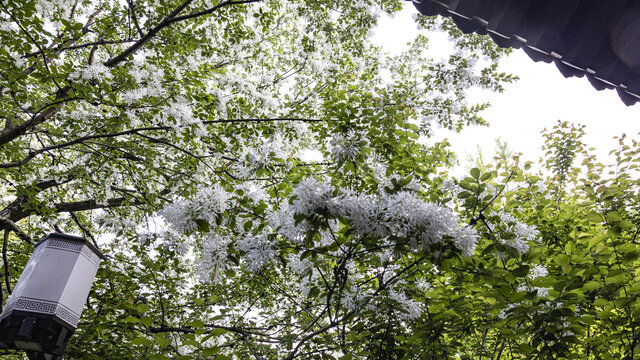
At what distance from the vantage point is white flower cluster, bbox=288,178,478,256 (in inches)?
63.6

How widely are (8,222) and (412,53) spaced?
26.1 feet

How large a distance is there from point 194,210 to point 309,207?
30.6 inches

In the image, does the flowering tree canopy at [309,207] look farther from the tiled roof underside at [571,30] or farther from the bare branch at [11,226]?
the tiled roof underside at [571,30]

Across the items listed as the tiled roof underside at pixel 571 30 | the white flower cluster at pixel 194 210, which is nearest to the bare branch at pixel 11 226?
the white flower cluster at pixel 194 210

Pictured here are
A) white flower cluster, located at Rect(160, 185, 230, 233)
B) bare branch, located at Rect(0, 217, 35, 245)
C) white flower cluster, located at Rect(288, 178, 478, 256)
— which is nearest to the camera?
white flower cluster, located at Rect(288, 178, 478, 256)

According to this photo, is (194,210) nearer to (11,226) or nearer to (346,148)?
(346,148)

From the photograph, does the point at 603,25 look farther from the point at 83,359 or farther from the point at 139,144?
the point at 139,144

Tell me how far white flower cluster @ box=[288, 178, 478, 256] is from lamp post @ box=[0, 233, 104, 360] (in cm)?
168

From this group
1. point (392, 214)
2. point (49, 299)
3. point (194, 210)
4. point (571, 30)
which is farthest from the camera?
point (49, 299)

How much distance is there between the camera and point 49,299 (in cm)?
213

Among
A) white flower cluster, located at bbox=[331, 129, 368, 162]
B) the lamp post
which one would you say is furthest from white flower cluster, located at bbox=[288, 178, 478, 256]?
the lamp post

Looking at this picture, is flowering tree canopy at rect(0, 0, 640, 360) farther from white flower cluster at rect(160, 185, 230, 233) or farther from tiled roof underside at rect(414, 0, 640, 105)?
tiled roof underside at rect(414, 0, 640, 105)

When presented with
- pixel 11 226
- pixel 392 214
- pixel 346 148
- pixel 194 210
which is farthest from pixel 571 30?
pixel 11 226

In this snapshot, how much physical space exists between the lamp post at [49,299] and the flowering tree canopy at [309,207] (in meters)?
0.52
